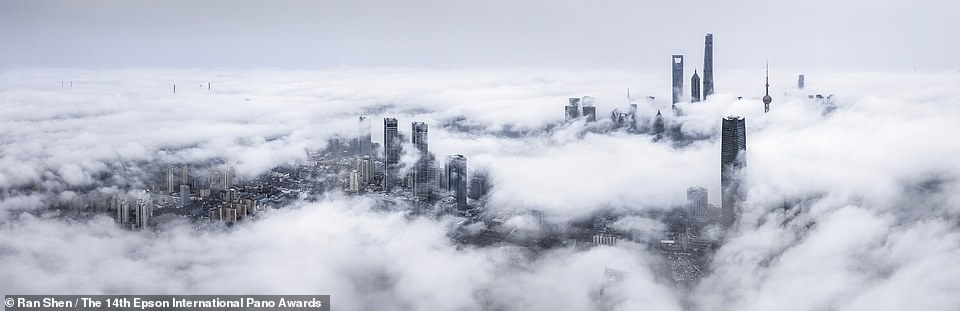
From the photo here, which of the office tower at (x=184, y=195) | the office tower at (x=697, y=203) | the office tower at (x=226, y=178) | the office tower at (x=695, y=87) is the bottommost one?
the office tower at (x=697, y=203)

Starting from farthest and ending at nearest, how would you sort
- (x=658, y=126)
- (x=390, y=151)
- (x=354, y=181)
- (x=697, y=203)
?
(x=658, y=126) < (x=390, y=151) < (x=354, y=181) < (x=697, y=203)

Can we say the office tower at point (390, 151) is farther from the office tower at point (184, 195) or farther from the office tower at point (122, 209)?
the office tower at point (122, 209)

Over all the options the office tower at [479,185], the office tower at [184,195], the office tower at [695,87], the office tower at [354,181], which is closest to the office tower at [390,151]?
the office tower at [354,181]

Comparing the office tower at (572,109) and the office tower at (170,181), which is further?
the office tower at (572,109)

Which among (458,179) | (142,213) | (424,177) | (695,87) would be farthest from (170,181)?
(695,87)

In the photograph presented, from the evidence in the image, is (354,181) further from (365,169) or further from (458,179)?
(458,179)

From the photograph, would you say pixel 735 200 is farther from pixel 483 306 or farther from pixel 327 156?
pixel 327 156

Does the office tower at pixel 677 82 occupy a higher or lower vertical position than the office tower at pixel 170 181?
higher
